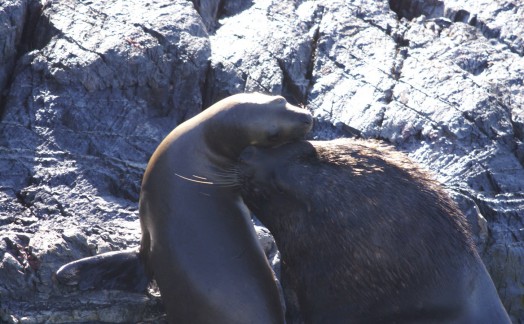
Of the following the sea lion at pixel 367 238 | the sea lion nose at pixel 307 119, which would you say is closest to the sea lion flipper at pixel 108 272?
the sea lion at pixel 367 238

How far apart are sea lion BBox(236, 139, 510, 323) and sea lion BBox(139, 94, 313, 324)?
0.20 metres

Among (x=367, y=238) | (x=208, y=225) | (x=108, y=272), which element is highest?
(x=367, y=238)

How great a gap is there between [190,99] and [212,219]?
2210 mm

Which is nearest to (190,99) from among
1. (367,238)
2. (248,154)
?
(248,154)

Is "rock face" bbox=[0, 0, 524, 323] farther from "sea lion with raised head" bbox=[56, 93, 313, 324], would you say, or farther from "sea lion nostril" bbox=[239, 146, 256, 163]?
"sea lion nostril" bbox=[239, 146, 256, 163]

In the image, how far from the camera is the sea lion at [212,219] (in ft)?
23.5

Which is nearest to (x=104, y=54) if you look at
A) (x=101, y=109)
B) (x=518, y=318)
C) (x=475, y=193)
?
(x=101, y=109)

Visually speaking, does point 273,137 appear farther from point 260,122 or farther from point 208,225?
point 208,225

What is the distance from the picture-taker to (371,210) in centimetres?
693

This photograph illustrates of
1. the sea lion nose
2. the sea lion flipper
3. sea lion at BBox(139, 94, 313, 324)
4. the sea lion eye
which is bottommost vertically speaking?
the sea lion flipper

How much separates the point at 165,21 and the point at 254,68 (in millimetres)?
860

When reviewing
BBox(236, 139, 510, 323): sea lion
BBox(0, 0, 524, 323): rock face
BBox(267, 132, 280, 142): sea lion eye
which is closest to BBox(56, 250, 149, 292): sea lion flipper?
BBox(0, 0, 524, 323): rock face

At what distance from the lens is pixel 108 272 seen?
24.5 ft

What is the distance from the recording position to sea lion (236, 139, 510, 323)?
680 cm
